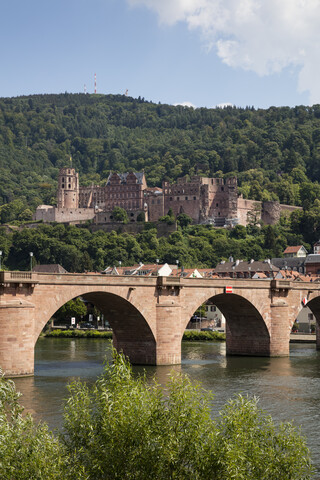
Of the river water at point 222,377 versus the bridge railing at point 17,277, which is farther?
the bridge railing at point 17,277

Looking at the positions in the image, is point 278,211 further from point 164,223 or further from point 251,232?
point 164,223

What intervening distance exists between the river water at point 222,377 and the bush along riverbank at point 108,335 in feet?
29.9

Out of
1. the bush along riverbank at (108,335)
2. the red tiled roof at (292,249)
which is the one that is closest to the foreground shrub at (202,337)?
the bush along riverbank at (108,335)

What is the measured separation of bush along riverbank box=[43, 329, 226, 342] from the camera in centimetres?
8686

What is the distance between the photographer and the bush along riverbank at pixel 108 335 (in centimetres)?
8686

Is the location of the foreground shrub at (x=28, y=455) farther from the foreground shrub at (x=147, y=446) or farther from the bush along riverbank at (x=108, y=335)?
the bush along riverbank at (x=108, y=335)

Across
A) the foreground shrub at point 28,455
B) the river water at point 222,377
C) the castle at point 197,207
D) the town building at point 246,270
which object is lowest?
the river water at point 222,377

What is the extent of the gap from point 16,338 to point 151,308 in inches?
460

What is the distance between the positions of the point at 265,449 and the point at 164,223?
144 m

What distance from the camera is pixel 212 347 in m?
77.6

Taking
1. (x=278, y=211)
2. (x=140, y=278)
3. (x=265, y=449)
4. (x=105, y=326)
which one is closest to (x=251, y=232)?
(x=278, y=211)

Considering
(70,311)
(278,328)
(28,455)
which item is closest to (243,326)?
(278,328)

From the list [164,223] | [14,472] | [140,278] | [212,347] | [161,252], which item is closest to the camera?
[14,472]

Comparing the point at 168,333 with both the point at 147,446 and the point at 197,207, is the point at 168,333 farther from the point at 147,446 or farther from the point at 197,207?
the point at 197,207
